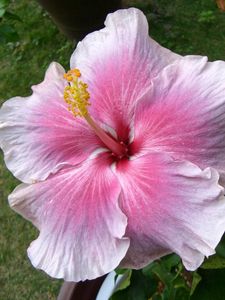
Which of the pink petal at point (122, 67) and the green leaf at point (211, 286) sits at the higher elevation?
the pink petal at point (122, 67)

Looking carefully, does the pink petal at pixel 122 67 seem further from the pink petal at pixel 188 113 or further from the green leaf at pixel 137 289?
the green leaf at pixel 137 289

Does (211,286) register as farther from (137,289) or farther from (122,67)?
(122,67)

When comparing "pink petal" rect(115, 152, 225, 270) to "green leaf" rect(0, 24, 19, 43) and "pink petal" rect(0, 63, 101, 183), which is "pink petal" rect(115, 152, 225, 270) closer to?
"pink petal" rect(0, 63, 101, 183)

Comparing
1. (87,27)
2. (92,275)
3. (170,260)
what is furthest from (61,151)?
(87,27)

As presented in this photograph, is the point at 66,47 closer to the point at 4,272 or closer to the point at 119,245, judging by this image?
the point at 4,272

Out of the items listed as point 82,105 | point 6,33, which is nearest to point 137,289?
point 82,105

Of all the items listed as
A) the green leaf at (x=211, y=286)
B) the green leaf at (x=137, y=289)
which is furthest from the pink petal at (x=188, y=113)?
the green leaf at (x=137, y=289)
